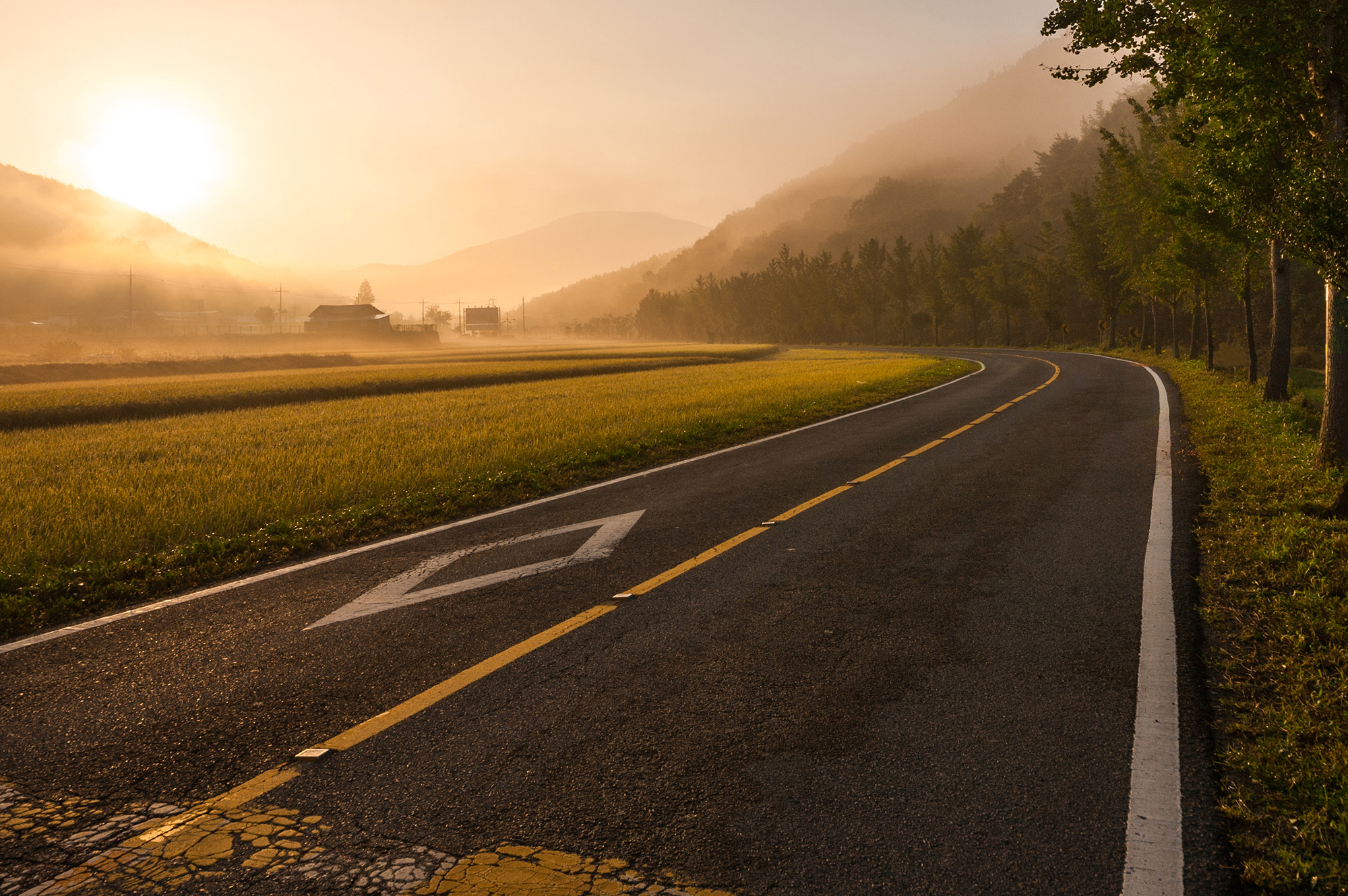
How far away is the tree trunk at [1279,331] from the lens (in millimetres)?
17138

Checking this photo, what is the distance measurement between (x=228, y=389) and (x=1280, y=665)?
3053cm

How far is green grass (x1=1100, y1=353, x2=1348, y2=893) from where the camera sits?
2914 mm

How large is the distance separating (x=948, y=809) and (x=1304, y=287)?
2728 inches

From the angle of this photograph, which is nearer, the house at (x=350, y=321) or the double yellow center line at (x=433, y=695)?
the double yellow center line at (x=433, y=695)

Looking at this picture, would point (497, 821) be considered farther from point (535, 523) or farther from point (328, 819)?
point (535, 523)

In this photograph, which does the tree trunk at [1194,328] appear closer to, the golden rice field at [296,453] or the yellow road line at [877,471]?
the golden rice field at [296,453]

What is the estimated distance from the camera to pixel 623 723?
3.86 meters

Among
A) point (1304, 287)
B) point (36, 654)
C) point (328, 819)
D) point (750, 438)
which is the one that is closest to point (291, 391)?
point (750, 438)

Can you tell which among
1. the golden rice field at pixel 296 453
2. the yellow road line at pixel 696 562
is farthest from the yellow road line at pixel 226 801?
the golden rice field at pixel 296 453

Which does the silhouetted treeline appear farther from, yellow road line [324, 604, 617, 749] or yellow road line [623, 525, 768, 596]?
yellow road line [324, 604, 617, 749]

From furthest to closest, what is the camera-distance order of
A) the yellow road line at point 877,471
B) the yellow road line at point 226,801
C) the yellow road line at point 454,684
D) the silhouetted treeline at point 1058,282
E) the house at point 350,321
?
the house at point 350,321, the silhouetted treeline at point 1058,282, the yellow road line at point 877,471, the yellow road line at point 454,684, the yellow road line at point 226,801

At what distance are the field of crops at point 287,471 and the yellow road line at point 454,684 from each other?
11.8 ft

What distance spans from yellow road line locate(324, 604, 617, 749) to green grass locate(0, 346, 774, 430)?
72.8ft

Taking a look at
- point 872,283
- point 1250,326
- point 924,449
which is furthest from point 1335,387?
point 872,283
